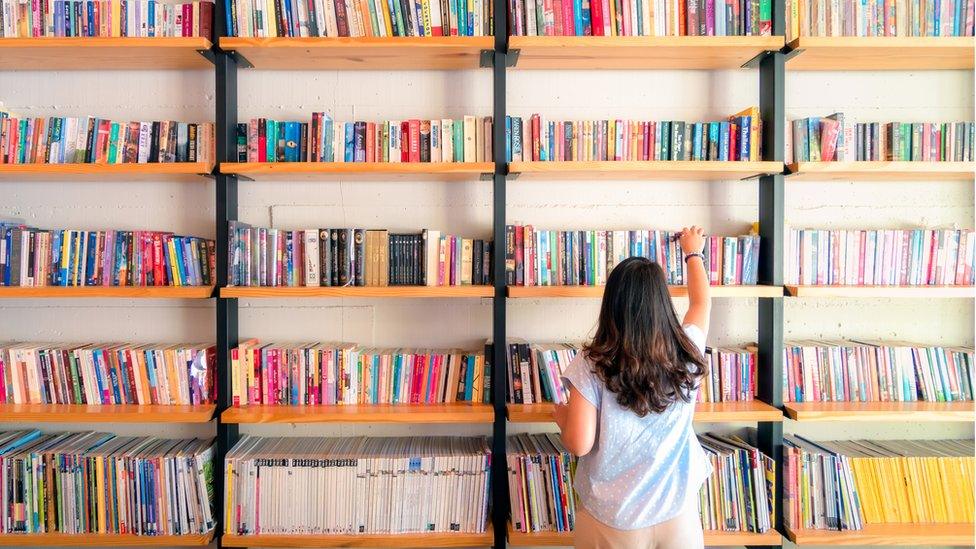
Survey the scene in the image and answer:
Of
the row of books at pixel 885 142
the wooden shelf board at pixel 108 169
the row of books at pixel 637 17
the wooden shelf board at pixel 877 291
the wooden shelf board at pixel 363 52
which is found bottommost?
the wooden shelf board at pixel 877 291

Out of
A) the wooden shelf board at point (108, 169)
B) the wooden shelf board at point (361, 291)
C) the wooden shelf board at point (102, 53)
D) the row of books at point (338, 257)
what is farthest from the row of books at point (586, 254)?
the wooden shelf board at point (102, 53)

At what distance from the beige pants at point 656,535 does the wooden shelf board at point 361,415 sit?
21.6 inches

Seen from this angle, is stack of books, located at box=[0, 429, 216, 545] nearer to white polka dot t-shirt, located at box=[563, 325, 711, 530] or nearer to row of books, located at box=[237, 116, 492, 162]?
row of books, located at box=[237, 116, 492, 162]

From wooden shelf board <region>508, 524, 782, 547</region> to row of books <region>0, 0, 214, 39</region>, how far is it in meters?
2.00

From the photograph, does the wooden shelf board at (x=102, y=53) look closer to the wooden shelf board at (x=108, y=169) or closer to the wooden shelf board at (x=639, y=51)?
the wooden shelf board at (x=108, y=169)

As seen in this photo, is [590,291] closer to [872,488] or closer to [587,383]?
[587,383]

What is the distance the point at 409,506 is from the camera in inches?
80.4

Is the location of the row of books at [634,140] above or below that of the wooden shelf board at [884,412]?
above

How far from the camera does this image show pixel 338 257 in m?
2.05

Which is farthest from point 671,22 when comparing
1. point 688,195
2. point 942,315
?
point 942,315

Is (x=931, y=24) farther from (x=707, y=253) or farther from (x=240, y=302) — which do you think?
(x=240, y=302)

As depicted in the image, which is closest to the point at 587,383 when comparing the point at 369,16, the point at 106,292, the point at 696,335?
the point at 696,335

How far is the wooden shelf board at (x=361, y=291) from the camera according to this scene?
1.96 metres

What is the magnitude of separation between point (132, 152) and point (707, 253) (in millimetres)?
2024
